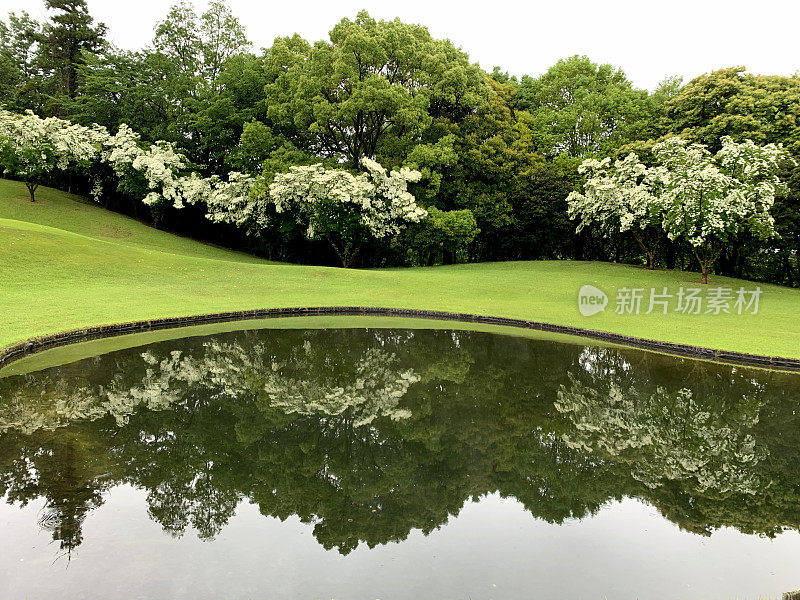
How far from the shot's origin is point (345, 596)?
4738mm

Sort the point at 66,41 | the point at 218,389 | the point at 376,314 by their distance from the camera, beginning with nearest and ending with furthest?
the point at 218,389 < the point at 376,314 < the point at 66,41

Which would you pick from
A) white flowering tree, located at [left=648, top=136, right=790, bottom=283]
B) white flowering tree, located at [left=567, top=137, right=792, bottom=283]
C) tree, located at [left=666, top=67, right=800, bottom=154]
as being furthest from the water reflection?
tree, located at [left=666, top=67, right=800, bottom=154]

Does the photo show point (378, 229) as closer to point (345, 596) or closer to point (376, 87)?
point (376, 87)

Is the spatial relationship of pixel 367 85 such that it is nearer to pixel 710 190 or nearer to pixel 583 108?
pixel 583 108

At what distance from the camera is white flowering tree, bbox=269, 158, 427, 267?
31.2 metres

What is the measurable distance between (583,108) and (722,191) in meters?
16.7

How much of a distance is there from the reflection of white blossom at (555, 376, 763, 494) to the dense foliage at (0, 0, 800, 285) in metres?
16.9

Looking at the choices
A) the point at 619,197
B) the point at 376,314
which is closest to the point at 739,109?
the point at 619,197

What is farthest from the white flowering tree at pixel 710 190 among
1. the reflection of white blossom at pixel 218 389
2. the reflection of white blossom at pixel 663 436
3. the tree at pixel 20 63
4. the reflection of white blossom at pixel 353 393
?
the tree at pixel 20 63

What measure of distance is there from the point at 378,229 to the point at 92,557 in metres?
29.1

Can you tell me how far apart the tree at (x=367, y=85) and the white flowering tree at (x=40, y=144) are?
580 inches

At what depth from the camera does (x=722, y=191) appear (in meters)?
23.2

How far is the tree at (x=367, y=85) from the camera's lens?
3186cm

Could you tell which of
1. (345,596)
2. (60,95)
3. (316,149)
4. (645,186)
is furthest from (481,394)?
(60,95)
